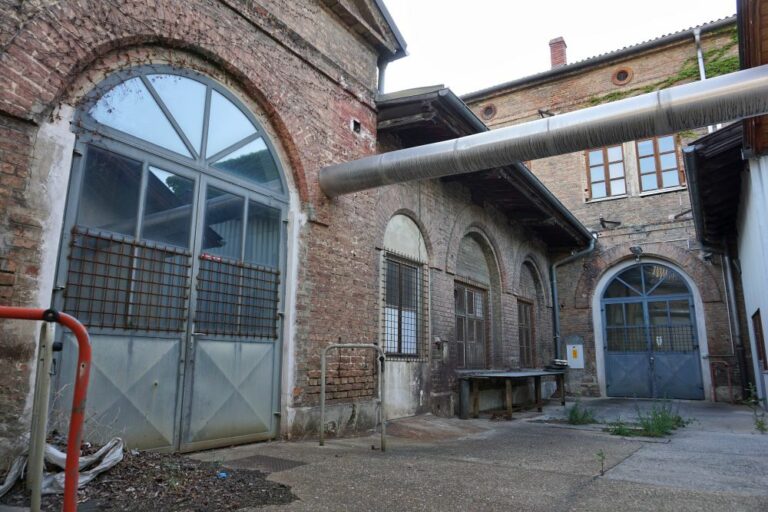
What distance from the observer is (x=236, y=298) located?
552 cm

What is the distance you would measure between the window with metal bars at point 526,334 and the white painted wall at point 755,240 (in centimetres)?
461

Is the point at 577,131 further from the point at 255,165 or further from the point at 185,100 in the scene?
the point at 185,100

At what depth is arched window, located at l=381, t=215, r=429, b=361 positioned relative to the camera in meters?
8.07

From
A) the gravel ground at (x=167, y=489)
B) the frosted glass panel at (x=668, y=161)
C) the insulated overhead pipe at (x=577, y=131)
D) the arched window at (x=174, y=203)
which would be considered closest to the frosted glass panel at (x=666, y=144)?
the frosted glass panel at (x=668, y=161)

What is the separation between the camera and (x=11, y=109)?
3.79 m

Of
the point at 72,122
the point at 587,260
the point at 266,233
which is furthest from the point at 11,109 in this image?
the point at 587,260

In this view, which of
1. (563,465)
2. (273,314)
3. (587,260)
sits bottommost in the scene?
(563,465)

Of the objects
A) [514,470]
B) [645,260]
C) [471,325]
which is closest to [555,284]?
[645,260]

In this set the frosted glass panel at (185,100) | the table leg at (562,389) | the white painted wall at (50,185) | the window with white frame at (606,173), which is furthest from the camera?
the window with white frame at (606,173)

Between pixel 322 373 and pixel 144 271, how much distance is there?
2136 millimetres

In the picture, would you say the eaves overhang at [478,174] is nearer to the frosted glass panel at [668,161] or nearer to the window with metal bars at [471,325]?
the window with metal bars at [471,325]

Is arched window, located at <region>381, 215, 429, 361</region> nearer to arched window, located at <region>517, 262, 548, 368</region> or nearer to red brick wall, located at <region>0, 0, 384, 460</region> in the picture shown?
red brick wall, located at <region>0, 0, 384, 460</region>

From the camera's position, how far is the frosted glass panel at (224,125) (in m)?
5.50

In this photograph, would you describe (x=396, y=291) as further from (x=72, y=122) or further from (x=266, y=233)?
(x=72, y=122)
